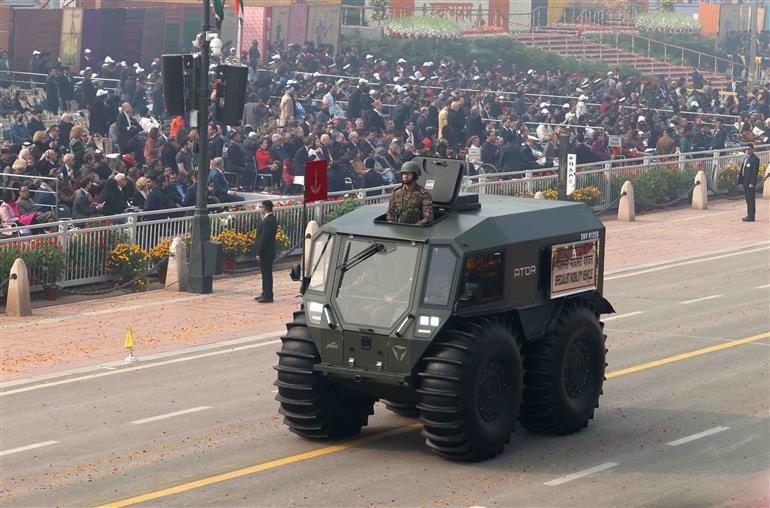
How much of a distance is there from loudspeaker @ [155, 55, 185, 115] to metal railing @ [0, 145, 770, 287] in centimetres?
202

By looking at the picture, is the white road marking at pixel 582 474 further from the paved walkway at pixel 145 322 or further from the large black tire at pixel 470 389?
the paved walkway at pixel 145 322

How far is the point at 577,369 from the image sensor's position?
15.5 m

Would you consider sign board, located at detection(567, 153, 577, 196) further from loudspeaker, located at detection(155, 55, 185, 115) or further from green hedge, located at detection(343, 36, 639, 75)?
green hedge, located at detection(343, 36, 639, 75)

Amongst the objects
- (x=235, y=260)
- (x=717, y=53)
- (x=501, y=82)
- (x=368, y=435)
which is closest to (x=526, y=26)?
(x=717, y=53)

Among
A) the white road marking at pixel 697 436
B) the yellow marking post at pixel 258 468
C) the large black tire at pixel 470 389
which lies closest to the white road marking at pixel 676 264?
the white road marking at pixel 697 436

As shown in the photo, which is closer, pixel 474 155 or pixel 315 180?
pixel 315 180

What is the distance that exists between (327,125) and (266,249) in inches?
576

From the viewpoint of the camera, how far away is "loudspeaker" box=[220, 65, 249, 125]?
24.5 meters

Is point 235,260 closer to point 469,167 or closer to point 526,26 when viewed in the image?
point 469,167

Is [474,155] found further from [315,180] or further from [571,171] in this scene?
[315,180]

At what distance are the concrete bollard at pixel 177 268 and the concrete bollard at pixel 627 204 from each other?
43.0 ft

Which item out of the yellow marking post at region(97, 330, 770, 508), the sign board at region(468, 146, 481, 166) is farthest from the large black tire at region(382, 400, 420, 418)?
the sign board at region(468, 146, 481, 166)

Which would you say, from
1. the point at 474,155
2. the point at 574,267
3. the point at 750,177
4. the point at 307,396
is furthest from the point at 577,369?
the point at 474,155

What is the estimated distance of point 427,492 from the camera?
43.1 ft
